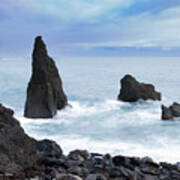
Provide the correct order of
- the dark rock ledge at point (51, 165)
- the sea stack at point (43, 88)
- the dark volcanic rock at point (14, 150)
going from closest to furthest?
the dark volcanic rock at point (14, 150) < the dark rock ledge at point (51, 165) < the sea stack at point (43, 88)

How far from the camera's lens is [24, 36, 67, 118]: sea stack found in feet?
146

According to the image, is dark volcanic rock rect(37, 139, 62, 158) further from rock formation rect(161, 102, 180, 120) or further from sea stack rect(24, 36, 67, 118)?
sea stack rect(24, 36, 67, 118)

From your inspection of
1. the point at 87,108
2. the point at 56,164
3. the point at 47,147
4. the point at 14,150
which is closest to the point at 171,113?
the point at 87,108

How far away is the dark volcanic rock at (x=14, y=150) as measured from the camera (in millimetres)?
8312

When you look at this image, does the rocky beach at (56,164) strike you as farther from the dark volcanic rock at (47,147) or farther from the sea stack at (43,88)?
the sea stack at (43,88)

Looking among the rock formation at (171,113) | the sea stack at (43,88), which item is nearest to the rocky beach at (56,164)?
the rock formation at (171,113)

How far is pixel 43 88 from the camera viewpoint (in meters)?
45.4

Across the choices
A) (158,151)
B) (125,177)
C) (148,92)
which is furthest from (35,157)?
(148,92)

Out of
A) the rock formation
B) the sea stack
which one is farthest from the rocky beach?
the sea stack

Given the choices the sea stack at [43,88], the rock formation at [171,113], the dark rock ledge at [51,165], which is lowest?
the dark rock ledge at [51,165]

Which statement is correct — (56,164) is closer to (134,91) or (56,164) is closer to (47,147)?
(47,147)

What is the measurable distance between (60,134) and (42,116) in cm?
963

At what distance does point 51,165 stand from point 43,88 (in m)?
36.0

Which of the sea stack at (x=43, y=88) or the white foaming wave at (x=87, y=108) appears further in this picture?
the white foaming wave at (x=87, y=108)
